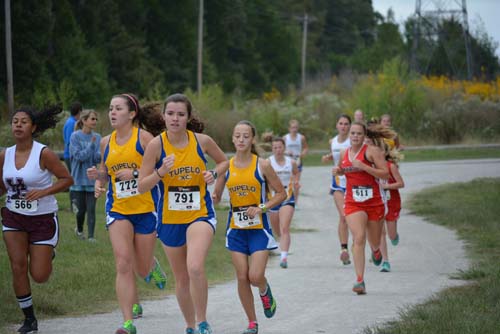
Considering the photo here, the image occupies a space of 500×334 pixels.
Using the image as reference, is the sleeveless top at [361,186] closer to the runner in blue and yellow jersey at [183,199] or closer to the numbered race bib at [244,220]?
the numbered race bib at [244,220]

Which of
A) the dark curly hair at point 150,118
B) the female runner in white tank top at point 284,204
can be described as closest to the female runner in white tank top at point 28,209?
the dark curly hair at point 150,118

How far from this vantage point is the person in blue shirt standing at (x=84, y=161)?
14375 millimetres

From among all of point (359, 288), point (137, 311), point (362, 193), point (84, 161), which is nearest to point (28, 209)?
point (137, 311)

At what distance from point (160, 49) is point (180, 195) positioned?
58028 millimetres

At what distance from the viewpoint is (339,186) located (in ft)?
47.8

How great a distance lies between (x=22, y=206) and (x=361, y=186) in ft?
15.0

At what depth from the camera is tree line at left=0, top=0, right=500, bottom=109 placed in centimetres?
4816

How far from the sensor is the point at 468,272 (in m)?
12.3

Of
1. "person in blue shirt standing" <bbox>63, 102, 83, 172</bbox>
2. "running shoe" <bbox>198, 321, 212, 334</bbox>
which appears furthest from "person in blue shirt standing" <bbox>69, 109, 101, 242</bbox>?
"running shoe" <bbox>198, 321, 212, 334</bbox>

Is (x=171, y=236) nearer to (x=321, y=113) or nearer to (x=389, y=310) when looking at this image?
(x=389, y=310)

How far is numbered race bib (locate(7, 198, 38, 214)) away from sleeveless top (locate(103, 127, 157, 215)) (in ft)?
2.22

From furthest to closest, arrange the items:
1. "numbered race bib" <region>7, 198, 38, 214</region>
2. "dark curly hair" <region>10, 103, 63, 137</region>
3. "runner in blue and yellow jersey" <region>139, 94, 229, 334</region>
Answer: "dark curly hair" <region>10, 103, 63, 137</region>, "numbered race bib" <region>7, 198, 38, 214</region>, "runner in blue and yellow jersey" <region>139, 94, 229, 334</region>

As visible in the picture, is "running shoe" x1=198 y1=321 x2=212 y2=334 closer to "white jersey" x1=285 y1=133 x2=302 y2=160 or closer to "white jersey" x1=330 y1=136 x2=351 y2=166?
"white jersey" x1=330 y1=136 x2=351 y2=166

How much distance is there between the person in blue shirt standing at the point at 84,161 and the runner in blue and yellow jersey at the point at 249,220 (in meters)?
5.60
